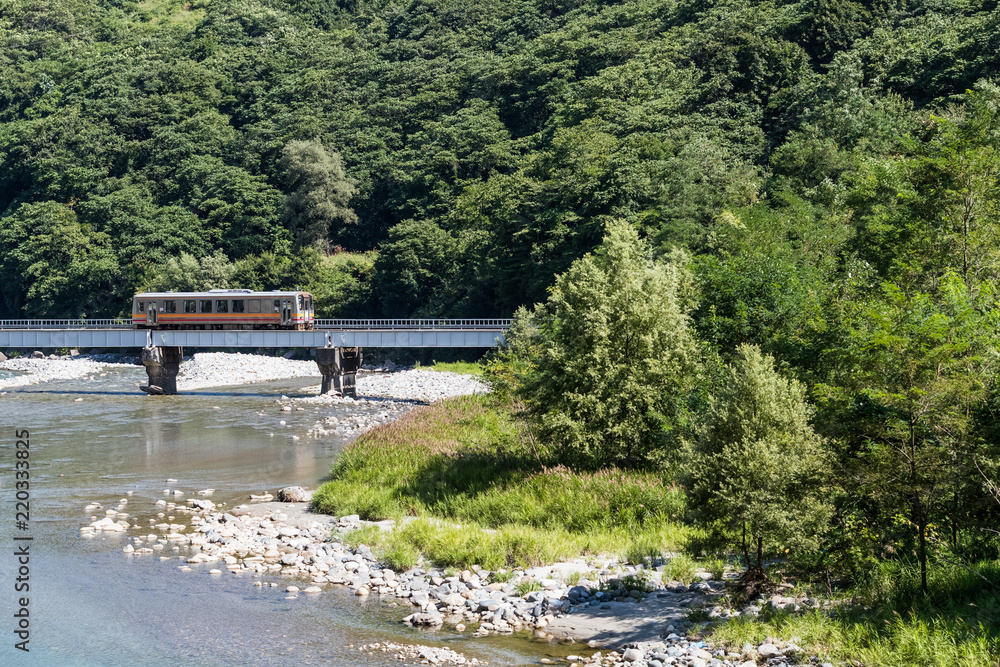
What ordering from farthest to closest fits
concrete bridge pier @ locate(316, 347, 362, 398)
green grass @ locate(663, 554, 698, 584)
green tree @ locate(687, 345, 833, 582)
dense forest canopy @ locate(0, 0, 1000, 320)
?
concrete bridge pier @ locate(316, 347, 362, 398) < dense forest canopy @ locate(0, 0, 1000, 320) < green grass @ locate(663, 554, 698, 584) < green tree @ locate(687, 345, 833, 582)

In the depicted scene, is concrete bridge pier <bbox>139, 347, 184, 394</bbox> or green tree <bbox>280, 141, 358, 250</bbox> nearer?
concrete bridge pier <bbox>139, 347, 184, 394</bbox>

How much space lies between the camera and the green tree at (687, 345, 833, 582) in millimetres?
14266

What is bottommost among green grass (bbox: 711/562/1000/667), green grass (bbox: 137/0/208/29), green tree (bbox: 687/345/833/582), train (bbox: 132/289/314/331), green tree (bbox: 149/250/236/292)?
green grass (bbox: 711/562/1000/667)

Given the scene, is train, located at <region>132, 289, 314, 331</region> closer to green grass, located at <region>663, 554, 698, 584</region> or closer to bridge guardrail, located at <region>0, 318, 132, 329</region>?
bridge guardrail, located at <region>0, 318, 132, 329</region>

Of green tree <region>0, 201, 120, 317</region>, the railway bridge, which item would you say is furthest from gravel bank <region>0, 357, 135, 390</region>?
green tree <region>0, 201, 120, 317</region>

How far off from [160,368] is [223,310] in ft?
18.9

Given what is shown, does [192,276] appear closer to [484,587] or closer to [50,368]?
[50,368]

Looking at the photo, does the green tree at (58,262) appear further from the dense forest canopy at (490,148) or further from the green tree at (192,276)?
the green tree at (192,276)

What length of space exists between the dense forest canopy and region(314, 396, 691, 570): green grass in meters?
6.02

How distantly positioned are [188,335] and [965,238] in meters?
48.0

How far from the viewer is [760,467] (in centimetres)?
1440

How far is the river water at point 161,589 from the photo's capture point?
14750 mm

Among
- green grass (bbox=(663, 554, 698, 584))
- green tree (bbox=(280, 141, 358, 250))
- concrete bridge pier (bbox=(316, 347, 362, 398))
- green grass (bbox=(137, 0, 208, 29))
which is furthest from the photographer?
green grass (bbox=(137, 0, 208, 29))

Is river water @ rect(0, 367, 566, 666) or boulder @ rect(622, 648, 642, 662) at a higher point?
boulder @ rect(622, 648, 642, 662)
